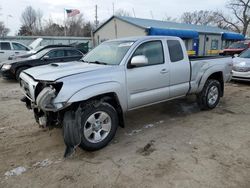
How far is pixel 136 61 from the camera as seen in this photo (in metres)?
3.77

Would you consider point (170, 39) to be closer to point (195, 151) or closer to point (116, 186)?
point (195, 151)

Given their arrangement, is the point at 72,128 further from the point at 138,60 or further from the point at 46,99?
the point at 138,60

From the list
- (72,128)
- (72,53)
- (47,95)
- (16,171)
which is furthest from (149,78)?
(72,53)

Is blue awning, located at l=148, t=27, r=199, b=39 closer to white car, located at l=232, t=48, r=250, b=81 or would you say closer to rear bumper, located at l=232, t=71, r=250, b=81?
white car, located at l=232, t=48, r=250, b=81

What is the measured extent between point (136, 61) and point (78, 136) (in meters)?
1.56

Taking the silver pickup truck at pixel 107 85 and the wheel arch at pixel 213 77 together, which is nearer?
the silver pickup truck at pixel 107 85

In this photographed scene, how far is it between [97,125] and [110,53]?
1.52 m

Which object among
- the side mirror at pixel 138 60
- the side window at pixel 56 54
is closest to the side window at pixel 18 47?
the side window at pixel 56 54

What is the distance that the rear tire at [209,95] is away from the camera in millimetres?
5489

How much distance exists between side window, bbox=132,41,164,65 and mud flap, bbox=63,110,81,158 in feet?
5.50

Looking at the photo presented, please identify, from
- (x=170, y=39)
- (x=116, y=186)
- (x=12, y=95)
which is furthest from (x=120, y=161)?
(x=12, y=95)

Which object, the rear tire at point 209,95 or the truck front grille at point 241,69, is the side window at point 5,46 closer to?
the rear tire at point 209,95

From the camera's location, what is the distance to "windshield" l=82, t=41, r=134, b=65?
405cm

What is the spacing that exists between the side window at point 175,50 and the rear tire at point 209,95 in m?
1.23
